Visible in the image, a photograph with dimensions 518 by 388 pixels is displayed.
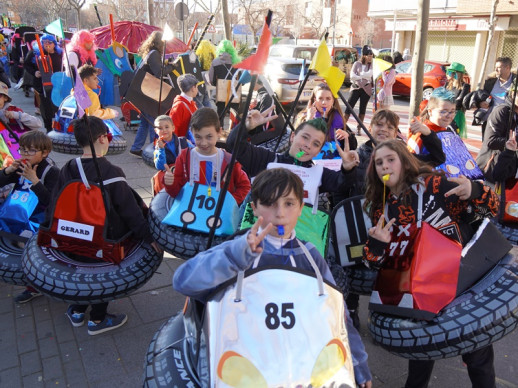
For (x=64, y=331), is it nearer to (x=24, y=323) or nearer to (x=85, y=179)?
(x=24, y=323)

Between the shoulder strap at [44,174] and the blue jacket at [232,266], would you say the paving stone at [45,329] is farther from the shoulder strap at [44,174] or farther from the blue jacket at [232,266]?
the blue jacket at [232,266]

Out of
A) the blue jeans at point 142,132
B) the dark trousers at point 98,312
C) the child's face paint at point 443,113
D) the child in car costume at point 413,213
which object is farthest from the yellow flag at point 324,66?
the blue jeans at point 142,132

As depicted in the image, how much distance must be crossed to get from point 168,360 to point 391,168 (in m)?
1.66

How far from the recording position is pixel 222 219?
3076mm

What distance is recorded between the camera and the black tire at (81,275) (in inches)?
110

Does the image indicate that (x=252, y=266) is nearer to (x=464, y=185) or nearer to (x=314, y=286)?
(x=314, y=286)

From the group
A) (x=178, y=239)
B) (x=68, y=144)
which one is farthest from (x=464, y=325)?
(x=68, y=144)

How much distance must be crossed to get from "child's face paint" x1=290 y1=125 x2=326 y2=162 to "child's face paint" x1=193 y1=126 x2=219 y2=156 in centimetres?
65

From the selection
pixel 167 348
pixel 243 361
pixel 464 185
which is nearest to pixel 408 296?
pixel 464 185

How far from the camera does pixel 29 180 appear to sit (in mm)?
3457

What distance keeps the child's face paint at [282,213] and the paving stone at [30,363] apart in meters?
2.09

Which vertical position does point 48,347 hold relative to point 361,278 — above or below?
below

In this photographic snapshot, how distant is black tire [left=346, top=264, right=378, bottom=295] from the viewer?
3025 mm

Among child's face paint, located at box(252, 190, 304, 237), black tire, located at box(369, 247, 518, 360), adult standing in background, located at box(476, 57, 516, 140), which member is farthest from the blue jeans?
black tire, located at box(369, 247, 518, 360)
